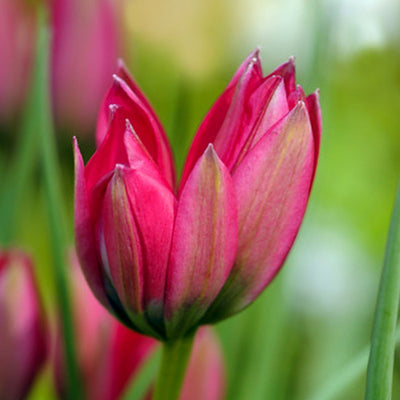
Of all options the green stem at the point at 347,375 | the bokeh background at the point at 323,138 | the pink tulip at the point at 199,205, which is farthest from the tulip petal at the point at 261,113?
the bokeh background at the point at 323,138

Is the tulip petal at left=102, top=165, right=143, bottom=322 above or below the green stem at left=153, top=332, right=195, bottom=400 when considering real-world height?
above

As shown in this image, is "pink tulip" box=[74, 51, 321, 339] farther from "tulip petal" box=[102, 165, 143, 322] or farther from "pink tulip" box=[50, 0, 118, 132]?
"pink tulip" box=[50, 0, 118, 132]

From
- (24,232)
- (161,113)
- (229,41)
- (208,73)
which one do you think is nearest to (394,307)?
(24,232)

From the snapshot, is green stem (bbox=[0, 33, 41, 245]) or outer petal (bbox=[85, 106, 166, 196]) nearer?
outer petal (bbox=[85, 106, 166, 196])

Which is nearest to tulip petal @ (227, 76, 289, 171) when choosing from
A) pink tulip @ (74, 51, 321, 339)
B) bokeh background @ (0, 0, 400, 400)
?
pink tulip @ (74, 51, 321, 339)

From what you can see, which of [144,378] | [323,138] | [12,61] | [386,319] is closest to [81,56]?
[12,61]

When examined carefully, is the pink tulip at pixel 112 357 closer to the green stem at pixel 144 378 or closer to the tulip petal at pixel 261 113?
the green stem at pixel 144 378

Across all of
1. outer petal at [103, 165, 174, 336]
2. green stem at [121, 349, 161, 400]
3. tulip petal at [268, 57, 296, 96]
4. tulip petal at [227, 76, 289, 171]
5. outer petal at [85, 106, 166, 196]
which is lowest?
green stem at [121, 349, 161, 400]

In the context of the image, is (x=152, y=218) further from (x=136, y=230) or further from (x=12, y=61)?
(x=12, y=61)
